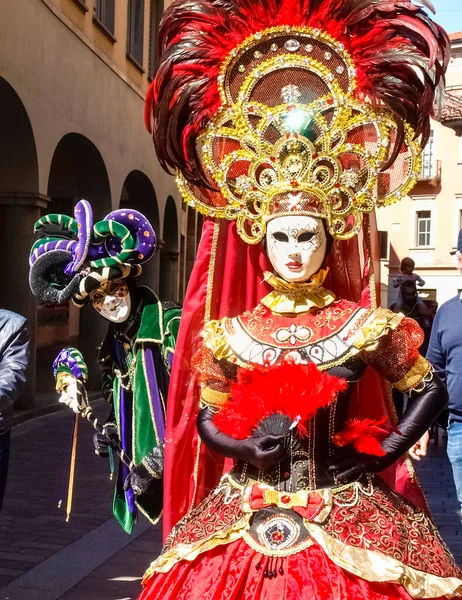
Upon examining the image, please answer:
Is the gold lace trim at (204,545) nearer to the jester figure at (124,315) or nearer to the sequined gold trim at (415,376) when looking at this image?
the sequined gold trim at (415,376)

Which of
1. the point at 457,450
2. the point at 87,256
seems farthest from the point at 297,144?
the point at 457,450

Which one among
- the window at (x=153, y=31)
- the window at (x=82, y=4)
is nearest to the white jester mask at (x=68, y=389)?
the window at (x=82, y=4)

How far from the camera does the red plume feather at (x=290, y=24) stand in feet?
10.7

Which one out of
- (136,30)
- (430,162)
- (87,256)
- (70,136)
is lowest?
(87,256)

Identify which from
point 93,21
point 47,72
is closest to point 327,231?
point 47,72

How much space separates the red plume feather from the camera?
3.28m

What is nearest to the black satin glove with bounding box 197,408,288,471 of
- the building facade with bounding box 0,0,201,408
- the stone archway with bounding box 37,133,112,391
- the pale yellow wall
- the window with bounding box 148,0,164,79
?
the building facade with bounding box 0,0,201,408

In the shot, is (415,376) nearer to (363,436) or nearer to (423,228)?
(363,436)

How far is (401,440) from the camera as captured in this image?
3.07 metres

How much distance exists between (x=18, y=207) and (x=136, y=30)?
21.0 ft

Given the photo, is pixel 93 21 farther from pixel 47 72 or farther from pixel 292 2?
pixel 292 2

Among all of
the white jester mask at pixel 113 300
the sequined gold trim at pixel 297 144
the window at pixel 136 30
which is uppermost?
the window at pixel 136 30

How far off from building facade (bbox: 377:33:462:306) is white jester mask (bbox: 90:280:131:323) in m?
30.8

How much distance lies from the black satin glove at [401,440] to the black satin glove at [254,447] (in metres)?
0.21
